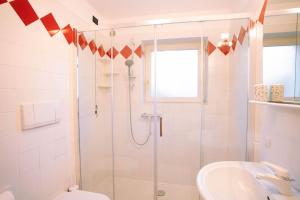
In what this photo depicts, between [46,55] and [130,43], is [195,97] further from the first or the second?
[46,55]

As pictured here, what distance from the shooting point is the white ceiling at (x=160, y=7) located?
194 cm

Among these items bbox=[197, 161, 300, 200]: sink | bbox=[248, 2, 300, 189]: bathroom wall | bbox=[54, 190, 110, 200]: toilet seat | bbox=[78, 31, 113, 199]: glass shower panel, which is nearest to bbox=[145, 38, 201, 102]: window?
bbox=[78, 31, 113, 199]: glass shower panel

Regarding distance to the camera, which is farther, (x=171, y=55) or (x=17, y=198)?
(x=171, y=55)

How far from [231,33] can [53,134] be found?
221 cm

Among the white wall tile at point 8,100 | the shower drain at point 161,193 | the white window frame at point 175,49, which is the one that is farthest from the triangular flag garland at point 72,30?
the shower drain at point 161,193

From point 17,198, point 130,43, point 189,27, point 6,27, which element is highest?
point 189,27

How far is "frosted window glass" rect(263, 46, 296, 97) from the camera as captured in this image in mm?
883

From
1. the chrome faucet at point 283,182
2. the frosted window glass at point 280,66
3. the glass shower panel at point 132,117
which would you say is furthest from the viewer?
the glass shower panel at point 132,117

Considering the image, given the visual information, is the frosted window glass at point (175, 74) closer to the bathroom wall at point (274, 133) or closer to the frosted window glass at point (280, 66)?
the bathroom wall at point (274, 133)

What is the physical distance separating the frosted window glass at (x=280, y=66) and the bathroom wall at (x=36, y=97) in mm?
1714

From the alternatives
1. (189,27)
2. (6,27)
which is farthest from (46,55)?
(189,27)

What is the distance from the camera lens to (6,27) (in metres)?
1.06

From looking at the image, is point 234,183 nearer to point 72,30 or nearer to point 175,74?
point 175,74

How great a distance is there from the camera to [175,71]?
2256 millimetres
